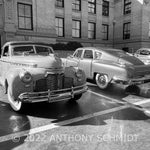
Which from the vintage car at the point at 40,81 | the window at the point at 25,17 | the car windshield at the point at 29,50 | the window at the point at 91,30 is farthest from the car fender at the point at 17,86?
the window at the point at 91,30

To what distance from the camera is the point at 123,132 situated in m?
3.50

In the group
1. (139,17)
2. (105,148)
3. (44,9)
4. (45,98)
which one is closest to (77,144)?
(105,148)

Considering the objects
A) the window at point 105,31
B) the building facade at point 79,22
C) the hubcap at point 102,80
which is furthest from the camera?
the window at point 105,31

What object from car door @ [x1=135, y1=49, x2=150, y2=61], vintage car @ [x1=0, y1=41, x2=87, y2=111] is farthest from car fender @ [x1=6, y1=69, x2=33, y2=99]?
car door @ [x1=135, y1=49, x2=150, y2=61]

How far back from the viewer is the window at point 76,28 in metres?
22.5

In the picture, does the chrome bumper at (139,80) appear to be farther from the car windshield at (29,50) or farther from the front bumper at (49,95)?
the car windshield at (29,50)

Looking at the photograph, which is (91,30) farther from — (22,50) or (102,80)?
(22,50)

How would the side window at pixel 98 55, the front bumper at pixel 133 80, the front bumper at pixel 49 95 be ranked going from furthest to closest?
1. the side window at pixel 98 55
2. the front bumper at pixel 133 80
3. the front bumper at pixel 49 95

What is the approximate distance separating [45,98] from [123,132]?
192cm

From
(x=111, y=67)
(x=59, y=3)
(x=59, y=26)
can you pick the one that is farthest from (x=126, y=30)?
(x=111, y=67)

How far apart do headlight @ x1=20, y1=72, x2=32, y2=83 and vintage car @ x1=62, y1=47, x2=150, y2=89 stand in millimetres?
3514

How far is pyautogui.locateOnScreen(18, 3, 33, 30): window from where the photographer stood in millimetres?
17156

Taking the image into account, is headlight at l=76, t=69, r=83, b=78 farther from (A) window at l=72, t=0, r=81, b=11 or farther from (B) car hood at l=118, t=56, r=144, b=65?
(A) window at l=72, t=0, r=81, b=11

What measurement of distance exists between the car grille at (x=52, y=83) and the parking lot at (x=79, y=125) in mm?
690
